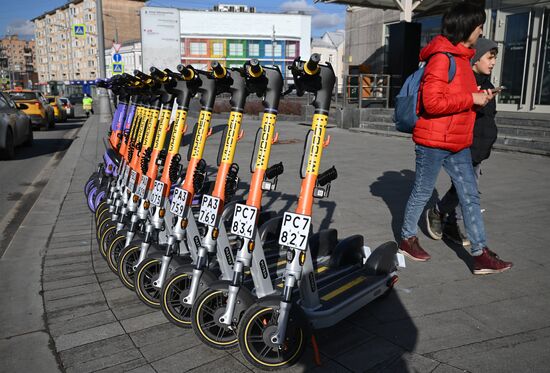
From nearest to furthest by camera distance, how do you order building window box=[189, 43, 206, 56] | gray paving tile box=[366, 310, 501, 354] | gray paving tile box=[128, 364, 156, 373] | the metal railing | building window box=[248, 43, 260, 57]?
1. gray paving tile box=[128, 364, 156, 373]
2. gray paving tile box=[366, 310, 501, 354]
3. the metal railing
4. building window box=[189, 43, 206, 56]
5. building window box=[248, 43, 260, 57]

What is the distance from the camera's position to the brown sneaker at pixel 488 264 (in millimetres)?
4168

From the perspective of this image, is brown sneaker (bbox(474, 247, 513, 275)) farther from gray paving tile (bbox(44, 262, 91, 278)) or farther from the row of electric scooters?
gray paving tile (bbox(44, 262, 91, 278))

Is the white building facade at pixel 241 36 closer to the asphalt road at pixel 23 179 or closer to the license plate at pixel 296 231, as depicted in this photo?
the asphalt road at pixel 23 179

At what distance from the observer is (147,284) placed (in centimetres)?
362

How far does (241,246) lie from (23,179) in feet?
29.3

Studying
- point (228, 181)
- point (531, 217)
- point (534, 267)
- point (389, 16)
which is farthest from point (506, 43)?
point (228, 181)

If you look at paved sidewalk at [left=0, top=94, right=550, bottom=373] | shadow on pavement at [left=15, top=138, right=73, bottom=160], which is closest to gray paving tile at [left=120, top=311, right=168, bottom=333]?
paved sidewalk at [left=0, top=94, right=550, bottom=373]

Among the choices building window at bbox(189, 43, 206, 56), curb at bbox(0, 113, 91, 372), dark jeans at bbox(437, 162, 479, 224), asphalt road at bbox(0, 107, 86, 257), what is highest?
building window at bbox(189, 43, 206, 56)

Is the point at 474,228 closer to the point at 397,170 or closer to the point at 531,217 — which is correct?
the point at 531,217

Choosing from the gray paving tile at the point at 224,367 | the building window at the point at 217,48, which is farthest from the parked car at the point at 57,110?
the building window at the point at 217,48

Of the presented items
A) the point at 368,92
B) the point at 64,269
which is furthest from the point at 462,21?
the point at 368,92

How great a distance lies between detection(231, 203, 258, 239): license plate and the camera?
296 cm

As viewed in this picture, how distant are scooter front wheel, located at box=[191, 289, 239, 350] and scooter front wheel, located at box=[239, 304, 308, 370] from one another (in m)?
0.20

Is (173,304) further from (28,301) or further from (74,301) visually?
(28,301)
